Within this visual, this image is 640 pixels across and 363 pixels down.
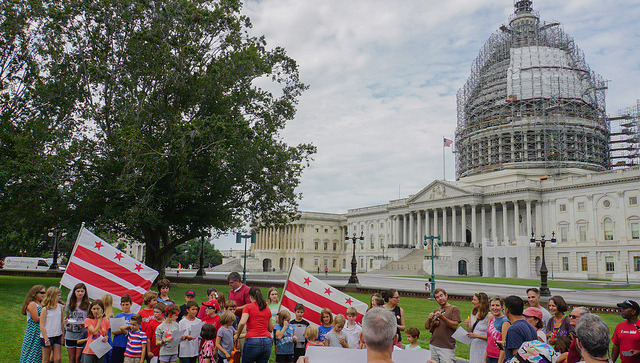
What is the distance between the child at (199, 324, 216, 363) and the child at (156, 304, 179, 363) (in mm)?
529

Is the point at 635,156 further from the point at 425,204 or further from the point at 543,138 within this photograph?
the point at 425,204

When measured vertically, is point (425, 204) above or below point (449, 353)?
above

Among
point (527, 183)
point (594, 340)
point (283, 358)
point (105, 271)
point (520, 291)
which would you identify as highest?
point (527, 183)

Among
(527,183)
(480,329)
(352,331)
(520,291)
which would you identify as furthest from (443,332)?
(527,183)

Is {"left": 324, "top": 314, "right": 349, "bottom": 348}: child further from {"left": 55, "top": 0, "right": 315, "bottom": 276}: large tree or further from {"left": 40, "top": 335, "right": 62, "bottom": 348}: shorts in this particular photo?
{"left": 55, "top": 0, "right": 315, "bottom": 276}: large tree

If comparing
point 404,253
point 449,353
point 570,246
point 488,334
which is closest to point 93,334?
point 449,353

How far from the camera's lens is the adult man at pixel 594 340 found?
4961mm

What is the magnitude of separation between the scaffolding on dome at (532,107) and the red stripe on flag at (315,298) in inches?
2915

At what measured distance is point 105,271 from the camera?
38.5 ft

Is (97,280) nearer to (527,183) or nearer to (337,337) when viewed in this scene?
(337,337)

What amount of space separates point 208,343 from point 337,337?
2478mm

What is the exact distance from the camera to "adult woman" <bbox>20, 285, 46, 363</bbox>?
30.9 ft

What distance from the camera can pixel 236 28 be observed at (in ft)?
105

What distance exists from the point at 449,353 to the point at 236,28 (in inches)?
1090
